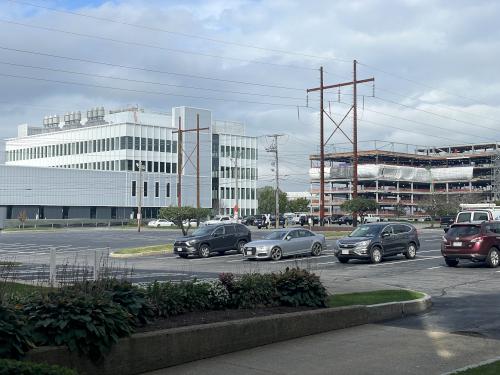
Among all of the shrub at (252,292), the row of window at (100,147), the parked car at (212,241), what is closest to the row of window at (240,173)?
the row of window at (100,147)

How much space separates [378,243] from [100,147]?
91.4 m

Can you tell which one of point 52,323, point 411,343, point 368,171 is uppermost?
point 368,171

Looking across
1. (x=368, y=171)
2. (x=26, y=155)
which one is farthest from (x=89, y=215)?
(x=368, y=171)

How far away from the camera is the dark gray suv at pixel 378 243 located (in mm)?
26406

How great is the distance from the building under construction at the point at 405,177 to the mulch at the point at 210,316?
115 m

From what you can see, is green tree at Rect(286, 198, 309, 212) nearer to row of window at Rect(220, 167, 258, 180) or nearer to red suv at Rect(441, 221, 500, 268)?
row of window at Rect(220, 167, 258, 180)

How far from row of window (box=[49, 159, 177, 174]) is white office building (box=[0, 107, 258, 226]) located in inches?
6.8

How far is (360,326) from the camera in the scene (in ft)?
37.2

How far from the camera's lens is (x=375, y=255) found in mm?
26547

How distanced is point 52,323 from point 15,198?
3829 inches

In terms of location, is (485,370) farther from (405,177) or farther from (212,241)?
(405,177)

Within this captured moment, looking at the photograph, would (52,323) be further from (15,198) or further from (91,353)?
(15,198)

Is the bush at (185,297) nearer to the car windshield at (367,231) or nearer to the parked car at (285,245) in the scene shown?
the car windshield at (367,231)

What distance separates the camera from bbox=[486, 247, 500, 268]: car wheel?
2361 cm
